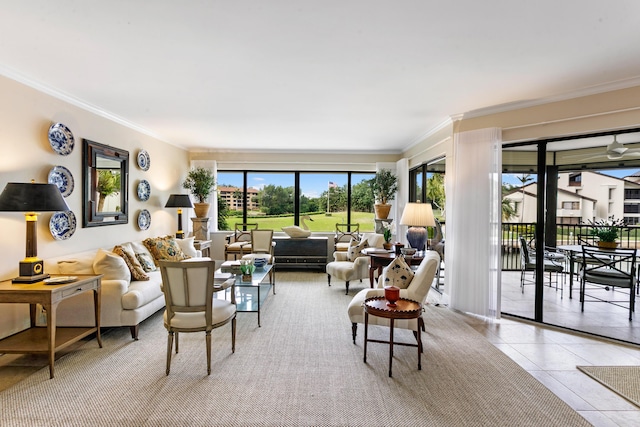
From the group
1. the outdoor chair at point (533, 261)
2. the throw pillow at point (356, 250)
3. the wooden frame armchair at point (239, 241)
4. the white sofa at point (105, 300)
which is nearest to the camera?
the white sofa at point (105, 300)

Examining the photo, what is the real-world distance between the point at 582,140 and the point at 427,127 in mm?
2104

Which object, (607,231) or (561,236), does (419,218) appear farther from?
(607,231)

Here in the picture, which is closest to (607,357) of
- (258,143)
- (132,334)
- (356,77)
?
(356,77)

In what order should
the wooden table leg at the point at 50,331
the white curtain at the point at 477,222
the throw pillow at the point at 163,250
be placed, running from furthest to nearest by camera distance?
the throw pillow at the point at 163,250, the white curtain at the point at 477,222, the wooden table leg at the point at 50,331

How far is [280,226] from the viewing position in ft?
26.7

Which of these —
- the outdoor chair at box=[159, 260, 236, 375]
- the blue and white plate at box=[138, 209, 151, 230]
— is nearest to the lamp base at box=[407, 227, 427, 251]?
the outdoor chair at box=[159, 260, 236, 375]

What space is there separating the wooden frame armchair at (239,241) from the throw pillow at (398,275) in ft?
12.2

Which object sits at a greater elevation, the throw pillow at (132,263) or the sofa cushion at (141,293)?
the throw pillow at (132,263)

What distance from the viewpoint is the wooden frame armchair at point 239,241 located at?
22.2 feet

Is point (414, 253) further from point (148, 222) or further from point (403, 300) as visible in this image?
point (148, 222)

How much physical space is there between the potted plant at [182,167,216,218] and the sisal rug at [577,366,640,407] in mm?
6540

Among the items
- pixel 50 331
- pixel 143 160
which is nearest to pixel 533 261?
pixel 50 331

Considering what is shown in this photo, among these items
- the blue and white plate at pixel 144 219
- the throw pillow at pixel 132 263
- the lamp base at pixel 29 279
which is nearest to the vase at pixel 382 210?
the blue and white plate at pixel 144 219

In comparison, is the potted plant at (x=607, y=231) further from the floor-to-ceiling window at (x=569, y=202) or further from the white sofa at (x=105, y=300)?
the white sofa at (x=105, y=300)
